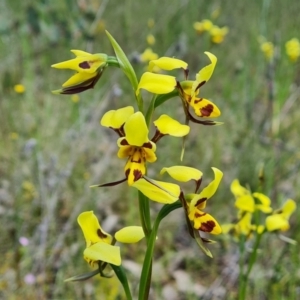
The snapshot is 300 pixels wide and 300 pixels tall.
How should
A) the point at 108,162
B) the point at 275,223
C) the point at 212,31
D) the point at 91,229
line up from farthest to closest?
the point at 212,31 → the point at 108,162 → the point at 275,223 → the point at 91,229

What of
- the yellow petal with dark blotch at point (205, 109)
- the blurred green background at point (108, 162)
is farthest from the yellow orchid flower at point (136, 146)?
the blurred green background at point (108, 162)

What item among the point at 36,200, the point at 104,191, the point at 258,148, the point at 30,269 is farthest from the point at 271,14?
the point at 30,269

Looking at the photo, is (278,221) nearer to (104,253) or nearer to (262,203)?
(262,203)

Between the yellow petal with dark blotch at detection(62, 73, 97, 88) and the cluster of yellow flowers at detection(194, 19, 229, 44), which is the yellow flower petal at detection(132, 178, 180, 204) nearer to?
the yellow petal with dark blotch at detection(62, 73, 97, 88)

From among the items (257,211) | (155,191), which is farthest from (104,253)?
(257,211)

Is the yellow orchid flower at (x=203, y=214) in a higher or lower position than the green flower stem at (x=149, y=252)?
higher

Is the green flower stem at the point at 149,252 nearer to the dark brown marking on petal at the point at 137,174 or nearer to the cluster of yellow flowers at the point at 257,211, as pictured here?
the dark brown marking on petal at the point at 137,174

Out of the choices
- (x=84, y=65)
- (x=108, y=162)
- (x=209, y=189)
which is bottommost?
(x=108, y=162)
